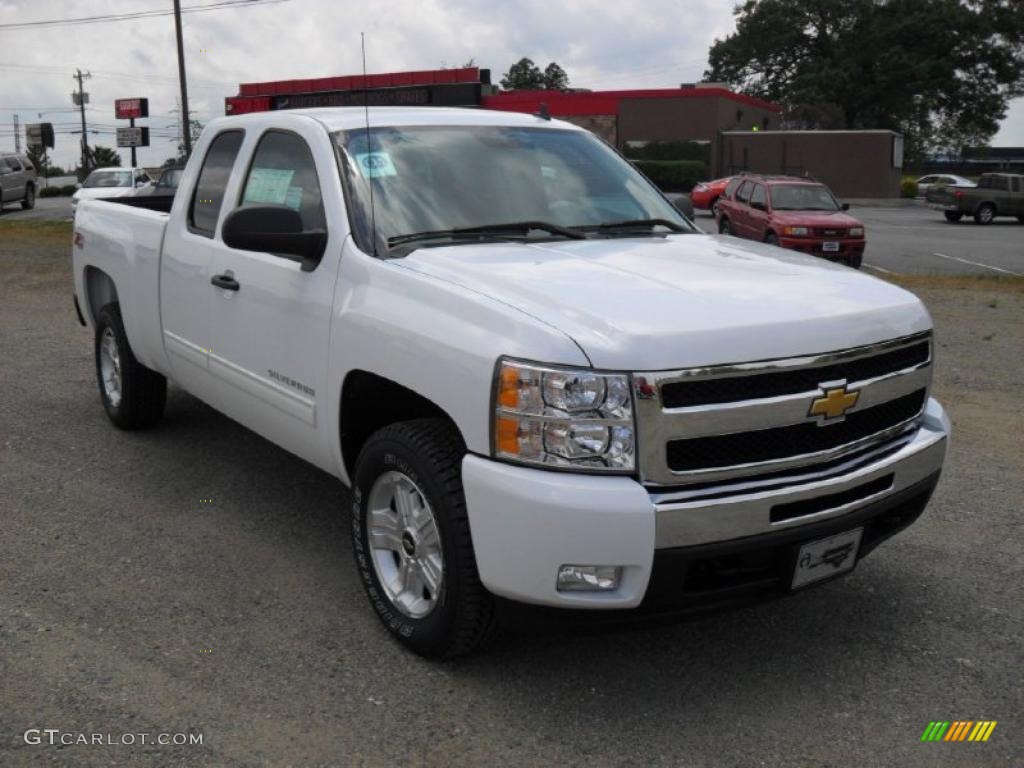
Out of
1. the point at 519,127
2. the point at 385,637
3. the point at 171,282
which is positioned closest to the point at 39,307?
the point at 171,282

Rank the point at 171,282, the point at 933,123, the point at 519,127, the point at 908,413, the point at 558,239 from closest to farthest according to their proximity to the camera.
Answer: the point at 908,413
the point at 558,239
the point at 519,127
the point at 171,282
the point at 933,123

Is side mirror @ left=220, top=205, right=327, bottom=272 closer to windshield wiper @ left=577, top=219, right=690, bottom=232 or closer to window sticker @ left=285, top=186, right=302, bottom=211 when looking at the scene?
window sticker @ left=285, top=186, right=302, bottom=211

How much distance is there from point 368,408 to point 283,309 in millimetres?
592

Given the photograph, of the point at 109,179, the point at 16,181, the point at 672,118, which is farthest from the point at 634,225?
the point at 672,118

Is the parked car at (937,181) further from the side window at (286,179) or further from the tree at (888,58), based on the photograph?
the side window at (286,179)

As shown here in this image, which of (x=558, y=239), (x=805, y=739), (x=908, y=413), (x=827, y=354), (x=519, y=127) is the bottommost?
(x=805, y=739)

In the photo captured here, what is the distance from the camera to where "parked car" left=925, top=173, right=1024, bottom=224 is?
32.5m

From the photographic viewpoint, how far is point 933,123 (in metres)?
68.6

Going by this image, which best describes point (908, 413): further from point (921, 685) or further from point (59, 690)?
point (59, 690)

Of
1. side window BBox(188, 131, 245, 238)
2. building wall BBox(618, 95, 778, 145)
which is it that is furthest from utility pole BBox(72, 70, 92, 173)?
side window BBox(188, 131, 245, 238)

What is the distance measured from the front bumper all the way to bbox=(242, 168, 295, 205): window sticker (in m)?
1.99

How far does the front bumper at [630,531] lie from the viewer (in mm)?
3086

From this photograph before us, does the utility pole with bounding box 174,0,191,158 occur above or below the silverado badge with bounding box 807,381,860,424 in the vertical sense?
above

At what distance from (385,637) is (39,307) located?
10164 mm
